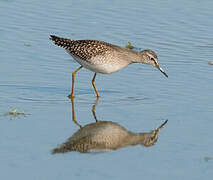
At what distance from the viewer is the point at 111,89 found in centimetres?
1273

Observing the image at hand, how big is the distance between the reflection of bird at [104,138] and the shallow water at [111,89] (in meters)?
0.15

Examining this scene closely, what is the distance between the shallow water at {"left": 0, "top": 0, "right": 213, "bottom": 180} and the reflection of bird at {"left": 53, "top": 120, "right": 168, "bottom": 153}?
0.51 feet

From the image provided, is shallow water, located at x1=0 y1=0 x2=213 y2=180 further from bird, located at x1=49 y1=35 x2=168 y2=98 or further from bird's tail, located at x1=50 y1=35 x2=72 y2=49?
bird's tail, located at x1=50 y1=35 x2=72 y2=49

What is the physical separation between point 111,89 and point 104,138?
309cm

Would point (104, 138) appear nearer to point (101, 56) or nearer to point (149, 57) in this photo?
point (101, 56)

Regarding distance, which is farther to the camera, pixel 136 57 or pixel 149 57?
pixel 149 57

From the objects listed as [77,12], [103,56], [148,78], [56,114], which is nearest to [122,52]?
[103,56]

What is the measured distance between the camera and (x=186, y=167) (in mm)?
8641

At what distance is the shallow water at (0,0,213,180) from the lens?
8.64 metres

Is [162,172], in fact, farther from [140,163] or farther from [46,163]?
[46,163]

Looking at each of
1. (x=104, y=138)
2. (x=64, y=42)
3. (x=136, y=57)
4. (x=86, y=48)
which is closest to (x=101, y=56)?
(x=86, y=48)

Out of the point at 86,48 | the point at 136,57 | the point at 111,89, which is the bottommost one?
the point at 111,89

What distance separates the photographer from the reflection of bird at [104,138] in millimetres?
9312

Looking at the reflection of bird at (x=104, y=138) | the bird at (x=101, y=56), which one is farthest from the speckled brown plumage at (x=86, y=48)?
the reflection of bird at (x=104, y=138)
